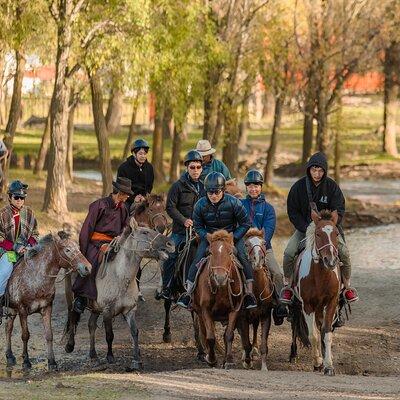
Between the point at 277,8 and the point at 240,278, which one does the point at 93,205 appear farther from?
the point at 277,8

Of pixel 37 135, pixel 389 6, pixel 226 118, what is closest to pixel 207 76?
pixel 226 118

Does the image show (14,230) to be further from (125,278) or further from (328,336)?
(328,336)

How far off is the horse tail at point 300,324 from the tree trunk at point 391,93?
124ft

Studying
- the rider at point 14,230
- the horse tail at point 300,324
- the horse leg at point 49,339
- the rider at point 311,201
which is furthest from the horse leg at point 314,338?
the rider at point 14,230

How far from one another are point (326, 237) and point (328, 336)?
57.5 inches

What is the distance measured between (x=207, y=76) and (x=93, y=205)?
73.8ft

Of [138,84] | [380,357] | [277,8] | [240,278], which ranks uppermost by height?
[277,8]

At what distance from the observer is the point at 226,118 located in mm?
42875

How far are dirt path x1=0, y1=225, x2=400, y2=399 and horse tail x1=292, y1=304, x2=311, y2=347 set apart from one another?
37 cm

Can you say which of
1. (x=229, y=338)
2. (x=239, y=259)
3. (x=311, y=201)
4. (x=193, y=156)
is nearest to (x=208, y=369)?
(x=229, y=338)

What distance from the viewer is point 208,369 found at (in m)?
16.5

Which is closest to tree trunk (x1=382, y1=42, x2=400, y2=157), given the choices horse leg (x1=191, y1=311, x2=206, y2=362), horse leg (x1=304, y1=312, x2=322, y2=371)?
horse leg (x1=191, y1=311, x2=206, y2=362)

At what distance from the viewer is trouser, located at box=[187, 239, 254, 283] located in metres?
17.0

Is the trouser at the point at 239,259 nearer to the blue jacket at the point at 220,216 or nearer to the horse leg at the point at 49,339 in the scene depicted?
the blue jacket at the point at 220,216
